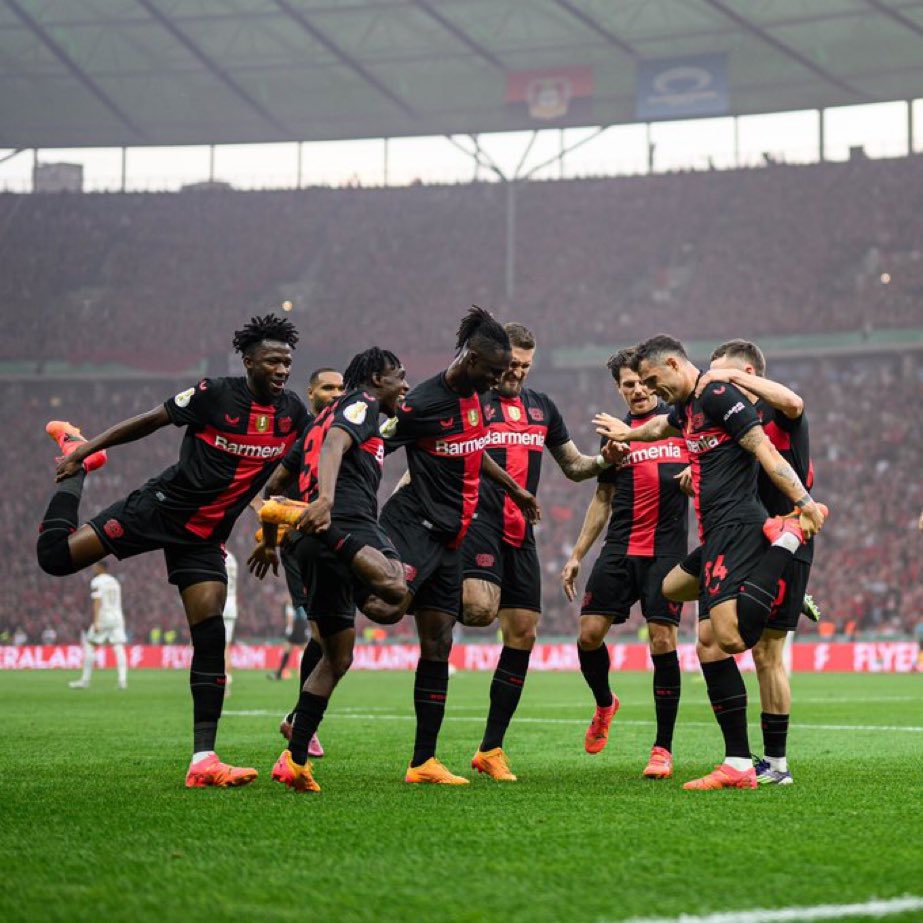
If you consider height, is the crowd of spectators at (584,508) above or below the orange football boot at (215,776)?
above

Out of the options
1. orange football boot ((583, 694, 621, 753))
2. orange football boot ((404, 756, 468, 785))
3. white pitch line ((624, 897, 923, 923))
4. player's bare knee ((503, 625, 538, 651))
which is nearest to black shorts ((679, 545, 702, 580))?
player's bare knee ((503, 625, 538, 651))

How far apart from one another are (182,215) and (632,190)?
14811mm

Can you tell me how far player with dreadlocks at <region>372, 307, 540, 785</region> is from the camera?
7.69 m

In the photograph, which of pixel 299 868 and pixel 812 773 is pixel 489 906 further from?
pixel 812 773

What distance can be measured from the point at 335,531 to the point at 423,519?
2.87 ft

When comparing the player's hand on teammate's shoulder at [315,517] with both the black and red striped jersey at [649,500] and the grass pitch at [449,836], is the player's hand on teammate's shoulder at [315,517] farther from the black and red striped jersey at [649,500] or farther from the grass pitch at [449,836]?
the black and red striped jersey at [649,500]

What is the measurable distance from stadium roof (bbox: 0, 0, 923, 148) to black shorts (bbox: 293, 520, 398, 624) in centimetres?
3026

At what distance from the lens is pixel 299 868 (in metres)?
4.57

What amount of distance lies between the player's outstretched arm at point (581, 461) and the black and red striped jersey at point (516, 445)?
0.21ft

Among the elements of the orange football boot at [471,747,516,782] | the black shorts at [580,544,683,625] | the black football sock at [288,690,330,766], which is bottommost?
the orange football boot at [471,747,516,782]

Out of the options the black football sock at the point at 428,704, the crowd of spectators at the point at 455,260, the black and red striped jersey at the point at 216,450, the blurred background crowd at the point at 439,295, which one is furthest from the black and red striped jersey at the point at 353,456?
the crowd of spectators at the point at 455,260

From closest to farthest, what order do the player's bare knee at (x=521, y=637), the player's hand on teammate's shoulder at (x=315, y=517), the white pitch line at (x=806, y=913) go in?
the white pitch line at (x=806, y=913) → the player's hand on teammate's shoulder at (x=315, y=517) → the player's bare knee at (x=521, y=637)

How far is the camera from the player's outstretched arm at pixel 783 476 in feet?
23.6

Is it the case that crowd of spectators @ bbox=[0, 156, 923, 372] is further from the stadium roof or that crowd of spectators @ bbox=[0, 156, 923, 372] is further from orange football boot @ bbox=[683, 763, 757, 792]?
orange football boot @ bbox=[683, 763, 757, 792]
